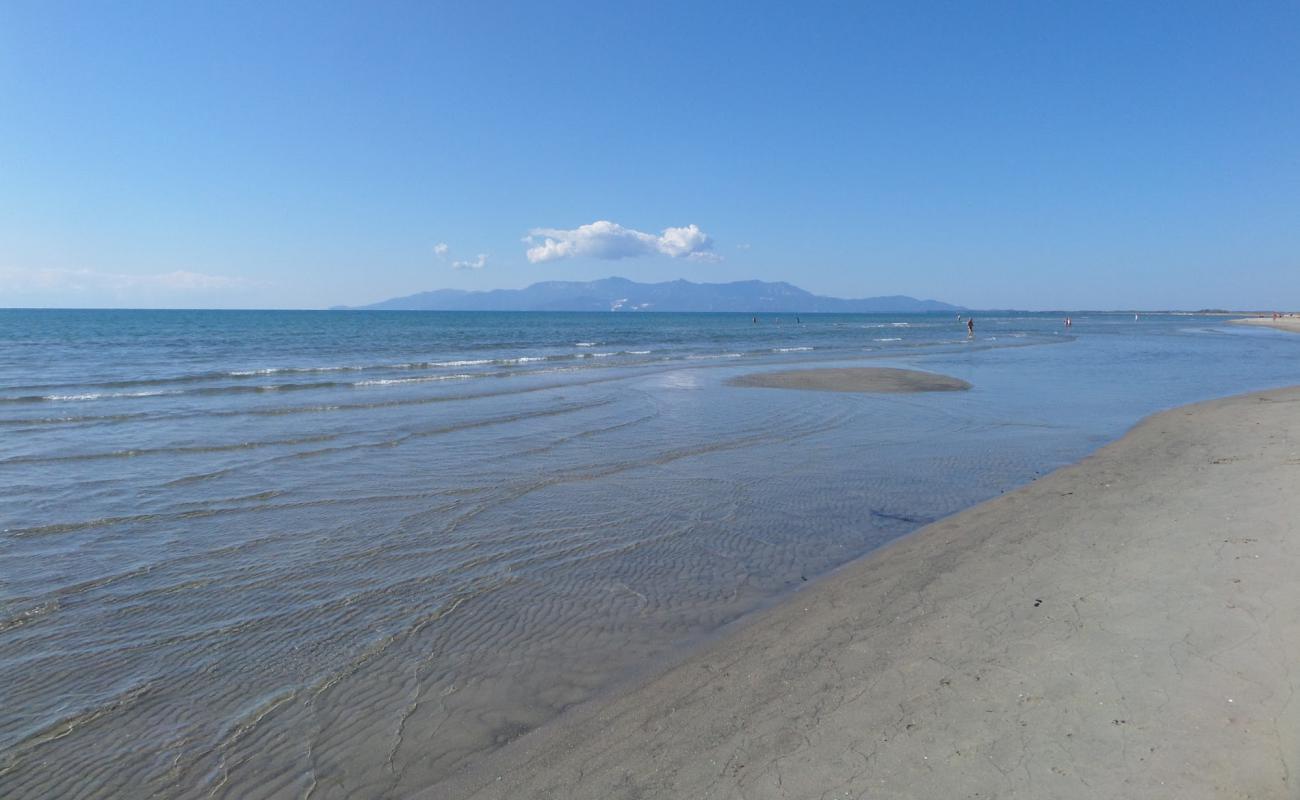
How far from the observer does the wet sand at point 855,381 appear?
2752 centimetres

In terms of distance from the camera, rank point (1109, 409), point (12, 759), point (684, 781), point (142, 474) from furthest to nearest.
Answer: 1. point (1109, 409)
2. point (142, 474)
3. point (12, 759)
4. point (684, 781)

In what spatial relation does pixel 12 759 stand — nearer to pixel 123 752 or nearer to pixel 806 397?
pixel 123 752

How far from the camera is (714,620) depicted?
711 cm

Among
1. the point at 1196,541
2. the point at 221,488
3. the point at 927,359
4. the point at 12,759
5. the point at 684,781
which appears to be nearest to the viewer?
the point at 684,781

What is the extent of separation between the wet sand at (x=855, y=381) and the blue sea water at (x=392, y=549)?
10.6 ft

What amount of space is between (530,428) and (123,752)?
13.9m

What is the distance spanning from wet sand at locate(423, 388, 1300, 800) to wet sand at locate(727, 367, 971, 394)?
19.2m

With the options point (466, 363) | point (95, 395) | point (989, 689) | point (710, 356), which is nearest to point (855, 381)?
point (710, 356)

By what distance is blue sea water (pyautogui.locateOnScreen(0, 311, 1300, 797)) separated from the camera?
17.5 feet

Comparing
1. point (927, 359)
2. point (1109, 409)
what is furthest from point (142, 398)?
point (927, 359)

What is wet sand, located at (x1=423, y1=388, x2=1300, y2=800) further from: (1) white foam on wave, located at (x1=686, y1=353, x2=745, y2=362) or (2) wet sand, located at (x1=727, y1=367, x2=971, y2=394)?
(1) white foam on wave, located at (x1=686, y1=353, x2=745, y2=362)

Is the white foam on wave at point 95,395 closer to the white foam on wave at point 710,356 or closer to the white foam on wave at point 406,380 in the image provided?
the white foam on wave at point 406,380

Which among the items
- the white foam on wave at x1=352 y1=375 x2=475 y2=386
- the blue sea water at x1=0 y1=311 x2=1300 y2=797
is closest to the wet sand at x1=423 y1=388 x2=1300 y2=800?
the blue sea water at x1=0 y1=311 x2=1300 y2=797

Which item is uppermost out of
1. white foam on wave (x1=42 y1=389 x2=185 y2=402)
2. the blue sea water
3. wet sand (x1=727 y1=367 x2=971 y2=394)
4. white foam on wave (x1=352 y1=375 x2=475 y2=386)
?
white foam on wave (x1=42 y1=389 x2=185 y2=402)
